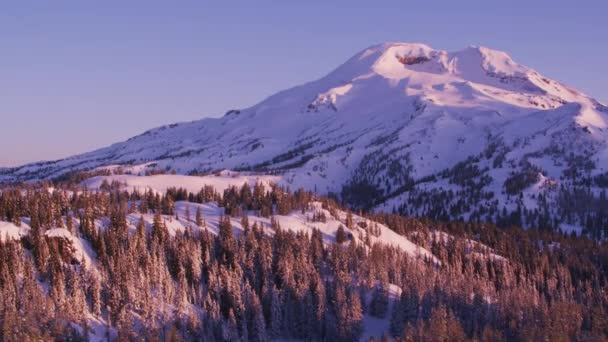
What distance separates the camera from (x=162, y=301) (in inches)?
5645

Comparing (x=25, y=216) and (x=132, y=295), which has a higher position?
(x=25, y=216)

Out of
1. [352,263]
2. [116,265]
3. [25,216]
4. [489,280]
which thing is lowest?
[489,280]

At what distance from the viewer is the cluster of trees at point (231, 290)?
13138cm

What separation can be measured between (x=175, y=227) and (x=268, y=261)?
95.7 feet

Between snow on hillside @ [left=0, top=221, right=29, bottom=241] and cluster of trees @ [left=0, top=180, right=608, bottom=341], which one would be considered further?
snow on hillside @ [left=0, top=221, right=29, bottom=241]

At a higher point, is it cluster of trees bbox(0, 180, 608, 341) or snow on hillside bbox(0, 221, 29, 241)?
snow on hillside bbox(0, 221, 29, 241)

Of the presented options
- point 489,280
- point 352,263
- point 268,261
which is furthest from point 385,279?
point 489,280

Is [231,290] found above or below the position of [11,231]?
below

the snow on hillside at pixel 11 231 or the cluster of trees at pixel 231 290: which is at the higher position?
the snow on hillside at pixel 11 231

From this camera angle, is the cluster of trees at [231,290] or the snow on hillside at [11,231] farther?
the snow on hillside at [11,231]

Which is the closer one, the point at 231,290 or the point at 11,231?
the point at 231,290

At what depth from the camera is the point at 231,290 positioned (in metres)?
149

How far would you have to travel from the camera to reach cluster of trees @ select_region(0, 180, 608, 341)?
131375 millimetres

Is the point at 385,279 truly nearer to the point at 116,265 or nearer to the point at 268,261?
the point at 268,261
